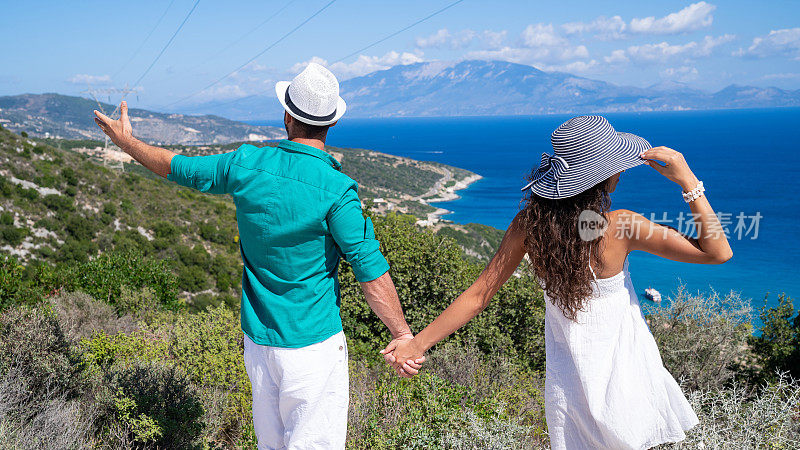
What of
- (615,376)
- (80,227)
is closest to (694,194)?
(615,376)

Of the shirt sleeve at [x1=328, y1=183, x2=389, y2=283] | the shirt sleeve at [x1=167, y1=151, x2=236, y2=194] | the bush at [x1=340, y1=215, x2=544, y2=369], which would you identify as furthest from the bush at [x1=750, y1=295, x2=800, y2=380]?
the shirt sleeve at [x1=167, y1=151, x2=236, y2=194]

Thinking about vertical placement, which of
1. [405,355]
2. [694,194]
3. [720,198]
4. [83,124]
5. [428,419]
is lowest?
[720,198]

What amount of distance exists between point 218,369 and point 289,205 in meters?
3.81

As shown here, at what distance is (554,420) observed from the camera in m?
2.45

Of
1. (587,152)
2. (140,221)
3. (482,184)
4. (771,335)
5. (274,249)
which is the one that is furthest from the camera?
(482,184)

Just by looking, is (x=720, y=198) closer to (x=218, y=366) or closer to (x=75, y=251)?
(x=75, y=251)

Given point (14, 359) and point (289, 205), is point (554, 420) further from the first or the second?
point (14, 359)

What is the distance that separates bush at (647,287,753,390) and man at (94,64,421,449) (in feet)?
24.6

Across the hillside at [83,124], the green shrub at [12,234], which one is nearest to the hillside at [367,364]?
the green shrub at [12,234]

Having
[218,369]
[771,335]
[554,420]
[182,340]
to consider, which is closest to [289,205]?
[554,420]

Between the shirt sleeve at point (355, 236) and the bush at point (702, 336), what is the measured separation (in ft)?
24.9

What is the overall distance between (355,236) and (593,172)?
3.32 ft

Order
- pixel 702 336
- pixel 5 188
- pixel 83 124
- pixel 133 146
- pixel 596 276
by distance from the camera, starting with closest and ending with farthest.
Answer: pixel 596 276 < pixel 133 146 < pixel 702 336 < pixel 5 188 < pixel 83 124

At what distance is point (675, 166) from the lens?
6.90ft
